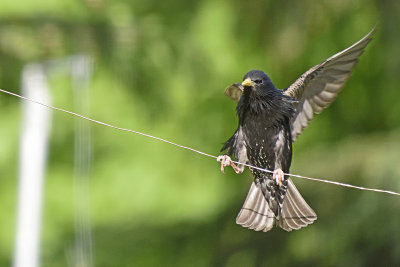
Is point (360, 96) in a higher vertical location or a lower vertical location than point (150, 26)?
lower

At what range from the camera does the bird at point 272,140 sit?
6.87 feet

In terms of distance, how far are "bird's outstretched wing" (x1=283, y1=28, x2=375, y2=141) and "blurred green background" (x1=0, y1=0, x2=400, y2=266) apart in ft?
4.39

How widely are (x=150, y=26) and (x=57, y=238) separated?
2853mm

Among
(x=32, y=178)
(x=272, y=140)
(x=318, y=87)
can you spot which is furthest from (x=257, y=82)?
(x=32, y=178)

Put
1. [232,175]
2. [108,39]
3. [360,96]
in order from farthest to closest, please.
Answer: [232,175], [108,39], [360,96]

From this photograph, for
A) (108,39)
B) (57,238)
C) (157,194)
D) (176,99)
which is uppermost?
(108,39)

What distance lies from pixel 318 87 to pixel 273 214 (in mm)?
402

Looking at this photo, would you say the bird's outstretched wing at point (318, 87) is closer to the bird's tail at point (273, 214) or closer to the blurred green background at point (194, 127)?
the bird's tail at point (273, 214)

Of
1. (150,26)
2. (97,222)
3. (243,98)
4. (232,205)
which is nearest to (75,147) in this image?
(97,222)

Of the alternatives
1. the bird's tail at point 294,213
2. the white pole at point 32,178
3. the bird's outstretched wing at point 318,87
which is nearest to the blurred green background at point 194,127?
the white pole at point 32,178

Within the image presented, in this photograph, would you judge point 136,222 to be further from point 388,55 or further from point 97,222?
point 388,55

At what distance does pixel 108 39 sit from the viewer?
5.36 m

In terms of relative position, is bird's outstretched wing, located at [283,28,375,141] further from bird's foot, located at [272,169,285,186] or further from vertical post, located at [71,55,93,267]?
vertical post, located at [71,55,93,267]

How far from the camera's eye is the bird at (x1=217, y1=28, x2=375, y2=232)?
209 cm
